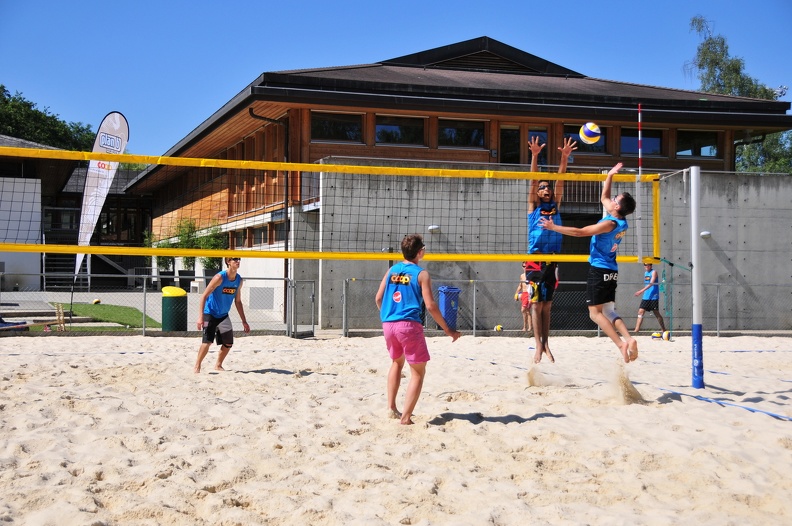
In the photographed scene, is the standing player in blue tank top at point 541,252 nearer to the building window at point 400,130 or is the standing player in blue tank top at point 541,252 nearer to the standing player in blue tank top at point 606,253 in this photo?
the standing player in blue tank top at point 606,253

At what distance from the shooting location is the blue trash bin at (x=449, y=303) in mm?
16000

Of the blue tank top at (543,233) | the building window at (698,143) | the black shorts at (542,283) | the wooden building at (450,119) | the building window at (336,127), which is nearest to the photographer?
the blue tank top at (543,233)

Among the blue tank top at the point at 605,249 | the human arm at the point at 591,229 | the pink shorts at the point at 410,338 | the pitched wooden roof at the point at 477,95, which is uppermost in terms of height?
the pitched wooden roof at the point at 477,95

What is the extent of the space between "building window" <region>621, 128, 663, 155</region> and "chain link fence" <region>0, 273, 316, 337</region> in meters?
11.1

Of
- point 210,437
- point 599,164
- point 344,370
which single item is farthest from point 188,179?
point 210,437

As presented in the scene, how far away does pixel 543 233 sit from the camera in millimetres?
7844

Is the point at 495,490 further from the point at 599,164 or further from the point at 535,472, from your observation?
the point at 599,164

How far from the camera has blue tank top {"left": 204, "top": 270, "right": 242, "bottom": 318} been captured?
28.2 ft

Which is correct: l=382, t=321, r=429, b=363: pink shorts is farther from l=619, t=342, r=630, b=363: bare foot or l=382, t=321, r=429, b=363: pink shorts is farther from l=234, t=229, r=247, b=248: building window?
l=234, t=229, r=247, b=248: building window

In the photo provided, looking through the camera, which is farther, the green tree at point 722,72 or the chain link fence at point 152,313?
the green tree at point 722,72

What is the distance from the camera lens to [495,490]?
408cm

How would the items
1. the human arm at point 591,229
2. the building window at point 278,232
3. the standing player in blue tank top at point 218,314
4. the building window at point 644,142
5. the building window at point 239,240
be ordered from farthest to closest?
1. the building window at point 239,240
2. the building window at point 644,142
3. the building window at point 278,232
4. the standing player in blue tank top at point 218,314
5. the human arm at point 591,229

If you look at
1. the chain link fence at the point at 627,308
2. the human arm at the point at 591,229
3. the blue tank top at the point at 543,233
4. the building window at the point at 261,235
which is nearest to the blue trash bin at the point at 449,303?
the chain link fence at the point at 627,308

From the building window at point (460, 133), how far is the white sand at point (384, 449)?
532 inches
